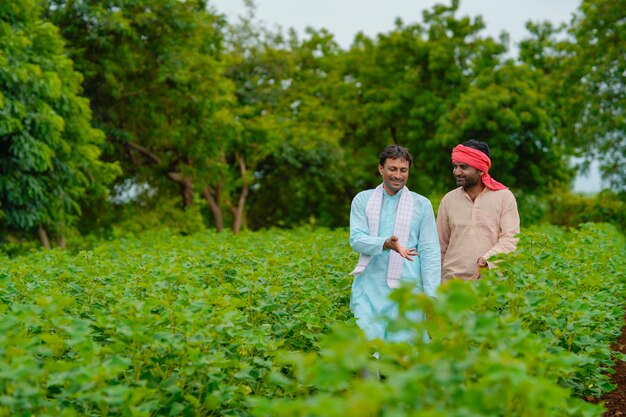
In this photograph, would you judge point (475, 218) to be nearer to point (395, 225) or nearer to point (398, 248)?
point (395, 225)

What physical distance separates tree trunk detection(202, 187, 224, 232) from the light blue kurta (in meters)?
24.0

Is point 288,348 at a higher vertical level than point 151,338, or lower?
lower

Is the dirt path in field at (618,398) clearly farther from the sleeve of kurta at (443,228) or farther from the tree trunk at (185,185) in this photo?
the tree trunk at (185,185)

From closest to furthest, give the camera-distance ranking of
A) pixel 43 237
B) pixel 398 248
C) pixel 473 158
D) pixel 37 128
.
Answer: pixel 398 248
pixel 473 158
pixel 37 128
pixel 43 237

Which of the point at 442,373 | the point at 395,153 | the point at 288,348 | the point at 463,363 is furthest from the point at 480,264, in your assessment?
the point at 442,373

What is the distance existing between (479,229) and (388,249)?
955 mm

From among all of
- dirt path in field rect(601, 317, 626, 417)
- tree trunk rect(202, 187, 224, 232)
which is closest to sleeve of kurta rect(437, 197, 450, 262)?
dirt path in field rect(601, 317, 626, 417)

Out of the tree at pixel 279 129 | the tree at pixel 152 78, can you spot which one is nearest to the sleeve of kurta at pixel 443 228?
the tree at pixel 152 78

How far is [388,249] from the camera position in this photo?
538cm

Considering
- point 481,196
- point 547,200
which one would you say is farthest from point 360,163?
point 481,196

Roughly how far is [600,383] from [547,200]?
113 ft

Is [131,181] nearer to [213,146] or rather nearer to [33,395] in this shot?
[213,146]

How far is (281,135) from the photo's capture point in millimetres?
31078

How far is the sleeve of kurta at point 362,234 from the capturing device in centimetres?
526
